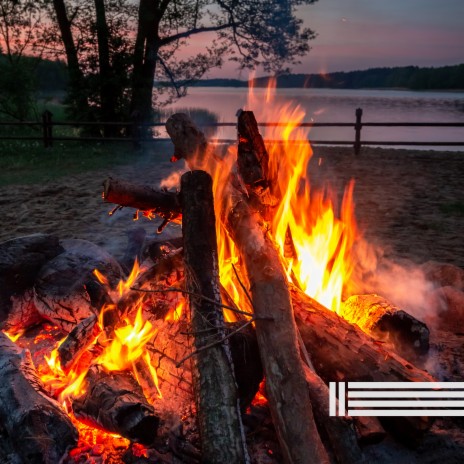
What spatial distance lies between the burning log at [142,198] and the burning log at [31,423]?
56.5 inches

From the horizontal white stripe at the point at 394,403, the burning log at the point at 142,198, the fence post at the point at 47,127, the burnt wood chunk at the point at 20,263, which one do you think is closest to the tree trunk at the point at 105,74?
the fence post at the point at 47,127

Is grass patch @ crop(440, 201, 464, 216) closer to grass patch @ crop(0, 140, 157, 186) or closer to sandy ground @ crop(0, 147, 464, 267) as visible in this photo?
sandy ground @ crop(0, 147, 464, 267)

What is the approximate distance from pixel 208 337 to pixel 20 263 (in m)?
2.37

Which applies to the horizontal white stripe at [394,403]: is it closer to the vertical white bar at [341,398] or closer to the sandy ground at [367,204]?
the vertical white bar at [341,398]

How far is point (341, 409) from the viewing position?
276 cm

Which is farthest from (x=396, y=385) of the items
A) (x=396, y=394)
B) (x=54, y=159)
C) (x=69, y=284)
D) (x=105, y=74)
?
(x=105, y=74)

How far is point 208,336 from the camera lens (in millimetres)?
2945

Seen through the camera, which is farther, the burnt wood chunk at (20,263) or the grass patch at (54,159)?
the grass patch at (54,159)

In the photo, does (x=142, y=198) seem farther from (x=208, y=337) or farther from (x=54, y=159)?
(x=54, y=159)

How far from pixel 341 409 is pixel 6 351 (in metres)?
2.22

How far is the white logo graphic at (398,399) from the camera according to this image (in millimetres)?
2939

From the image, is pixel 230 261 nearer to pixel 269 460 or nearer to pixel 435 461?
pixel 269 460

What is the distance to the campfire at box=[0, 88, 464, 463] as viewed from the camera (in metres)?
2.69

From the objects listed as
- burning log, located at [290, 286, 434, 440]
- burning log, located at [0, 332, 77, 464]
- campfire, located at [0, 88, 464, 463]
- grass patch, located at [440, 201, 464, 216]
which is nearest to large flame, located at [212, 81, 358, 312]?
campfire, located at [0, 88, 464, 463]
